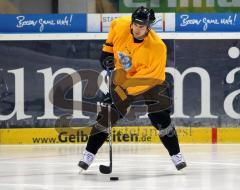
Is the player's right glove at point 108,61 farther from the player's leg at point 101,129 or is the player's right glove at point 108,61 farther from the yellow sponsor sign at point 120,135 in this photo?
the yellow sponsor sign at point 120,135

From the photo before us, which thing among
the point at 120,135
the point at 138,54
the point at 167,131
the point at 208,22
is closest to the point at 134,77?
the point at 138,54

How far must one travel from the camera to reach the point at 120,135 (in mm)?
10492

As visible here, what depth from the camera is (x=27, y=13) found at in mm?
11242

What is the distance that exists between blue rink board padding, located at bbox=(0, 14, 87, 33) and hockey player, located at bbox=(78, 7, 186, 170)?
3.55 m

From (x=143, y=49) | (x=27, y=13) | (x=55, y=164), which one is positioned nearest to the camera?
(x=143, y=49)

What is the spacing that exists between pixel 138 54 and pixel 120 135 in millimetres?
3552

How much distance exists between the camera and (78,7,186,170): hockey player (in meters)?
7.01

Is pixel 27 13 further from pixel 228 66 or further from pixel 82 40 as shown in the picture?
pixel 228 66

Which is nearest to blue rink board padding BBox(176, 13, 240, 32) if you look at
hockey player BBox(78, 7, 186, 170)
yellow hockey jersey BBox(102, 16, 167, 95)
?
hockey player BBox(78, 7, 186, 170)

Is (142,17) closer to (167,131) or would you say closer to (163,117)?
(163,117)

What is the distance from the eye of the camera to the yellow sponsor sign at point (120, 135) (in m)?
10.5

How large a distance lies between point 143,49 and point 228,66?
12.2ft

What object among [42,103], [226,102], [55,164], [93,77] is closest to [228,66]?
[226,102]

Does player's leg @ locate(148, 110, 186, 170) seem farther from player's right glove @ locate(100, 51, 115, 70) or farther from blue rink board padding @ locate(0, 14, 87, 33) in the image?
blue rink board padding @ locate(0, 14, 87, 33)
